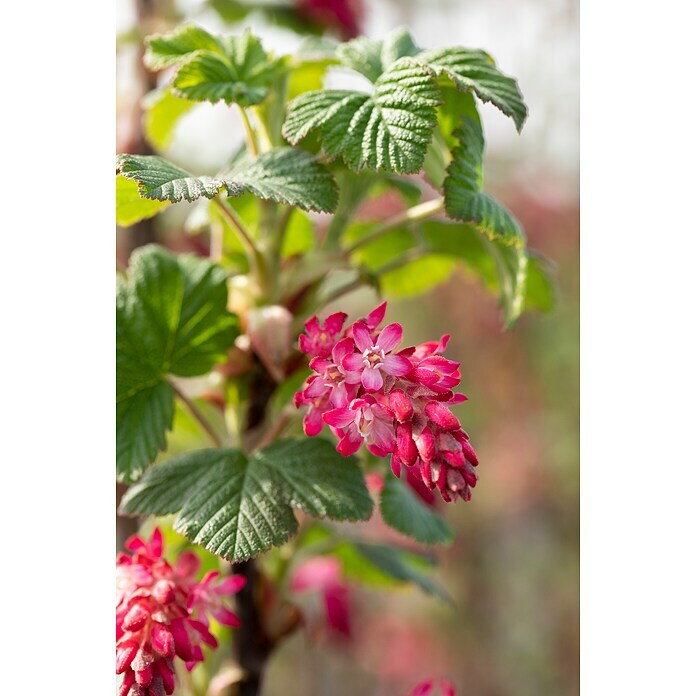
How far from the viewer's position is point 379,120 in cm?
46

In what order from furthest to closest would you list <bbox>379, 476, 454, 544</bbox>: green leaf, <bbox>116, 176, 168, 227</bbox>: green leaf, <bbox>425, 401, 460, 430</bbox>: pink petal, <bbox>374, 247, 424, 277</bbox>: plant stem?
1. <bbox>374, 247, 424, 277</bbox>: plant stem
2. <bbox>379, 476, 454, 544</bbox>: green leaf
3. <bbox>116, 176, 168, 227</bbox>: green leaf
4. <bbox>425, 401, 460, 430</bbox>: pink petal

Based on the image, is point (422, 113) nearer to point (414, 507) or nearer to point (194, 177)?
point (194, 177)

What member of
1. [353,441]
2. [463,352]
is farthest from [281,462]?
[463,352]

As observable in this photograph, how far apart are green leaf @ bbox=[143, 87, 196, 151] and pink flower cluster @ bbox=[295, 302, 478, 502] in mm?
342

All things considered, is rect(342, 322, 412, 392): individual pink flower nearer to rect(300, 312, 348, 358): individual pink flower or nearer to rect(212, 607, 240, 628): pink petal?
rect(300, 312, 348, 358): individual pink flower

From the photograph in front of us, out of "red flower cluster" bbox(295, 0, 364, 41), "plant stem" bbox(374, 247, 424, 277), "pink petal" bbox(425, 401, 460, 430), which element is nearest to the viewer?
"pink petal" bbox(425, 401, 460, 430)

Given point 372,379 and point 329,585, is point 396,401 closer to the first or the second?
point 372,379

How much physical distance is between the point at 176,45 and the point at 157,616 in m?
0.34

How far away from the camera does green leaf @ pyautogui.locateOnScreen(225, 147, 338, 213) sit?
17.7 inches

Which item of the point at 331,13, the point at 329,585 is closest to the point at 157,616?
the point at 329,585

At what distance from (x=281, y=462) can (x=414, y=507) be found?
0.16m

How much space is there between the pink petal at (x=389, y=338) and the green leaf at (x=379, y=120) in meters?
0.08

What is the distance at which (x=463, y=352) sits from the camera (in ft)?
8.07

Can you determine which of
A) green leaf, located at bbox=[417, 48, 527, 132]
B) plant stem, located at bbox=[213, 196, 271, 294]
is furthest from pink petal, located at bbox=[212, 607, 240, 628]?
green leaf, located at bbox=[417, 48, 527, 132]
